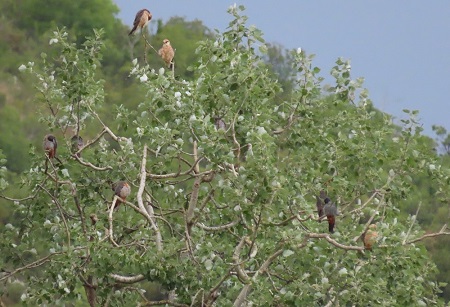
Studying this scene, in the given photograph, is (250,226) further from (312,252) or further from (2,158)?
(2,158)

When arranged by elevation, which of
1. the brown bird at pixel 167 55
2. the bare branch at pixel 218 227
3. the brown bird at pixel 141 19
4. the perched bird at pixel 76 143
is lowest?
the bare branch at pixel 218 227

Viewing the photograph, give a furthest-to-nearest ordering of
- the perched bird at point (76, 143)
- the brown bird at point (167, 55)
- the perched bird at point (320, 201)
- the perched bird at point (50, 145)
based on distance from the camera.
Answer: the brown bird at point (167, 55), the perched bird at point (76, 143), the perched bird at point (50, 145), the perched bird at point (320, 201)

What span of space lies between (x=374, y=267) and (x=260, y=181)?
0.90 meters

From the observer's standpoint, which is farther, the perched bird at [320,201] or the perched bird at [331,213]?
the perched bird at [320,201]

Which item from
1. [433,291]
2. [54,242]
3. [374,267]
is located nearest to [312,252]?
[374,267]

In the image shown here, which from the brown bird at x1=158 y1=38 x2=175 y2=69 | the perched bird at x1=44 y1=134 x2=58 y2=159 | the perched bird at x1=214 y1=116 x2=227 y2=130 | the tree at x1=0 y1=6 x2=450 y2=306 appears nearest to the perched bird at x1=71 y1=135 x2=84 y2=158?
the tree at x1=0 y1=6 x2=450 y2=306

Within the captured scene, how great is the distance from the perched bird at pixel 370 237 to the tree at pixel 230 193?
48 millimetres

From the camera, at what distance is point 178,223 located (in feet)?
36.8

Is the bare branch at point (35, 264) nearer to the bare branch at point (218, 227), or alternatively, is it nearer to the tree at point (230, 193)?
the tree at point (230, 193)

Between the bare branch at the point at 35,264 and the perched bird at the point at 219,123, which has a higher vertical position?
the perched bird at the point at 219,123

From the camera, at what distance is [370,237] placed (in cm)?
Answer: 878

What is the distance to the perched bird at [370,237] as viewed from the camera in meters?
8.72

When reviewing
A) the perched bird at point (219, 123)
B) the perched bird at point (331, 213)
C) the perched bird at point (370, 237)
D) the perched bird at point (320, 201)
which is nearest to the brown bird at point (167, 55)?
the perched bird at point (219, 123)

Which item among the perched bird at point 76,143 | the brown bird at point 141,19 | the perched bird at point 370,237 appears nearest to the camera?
the perched bird at point 370,237
